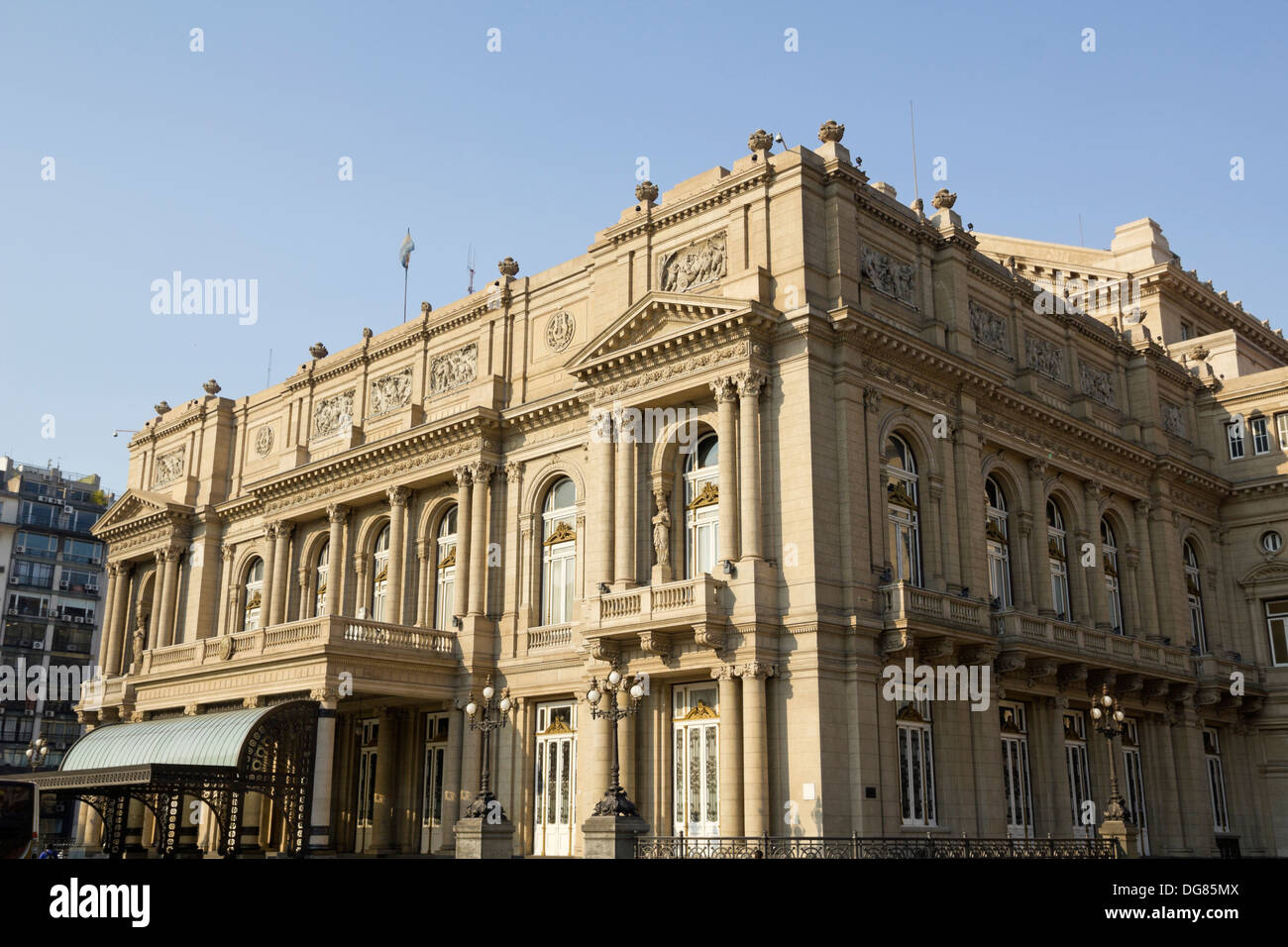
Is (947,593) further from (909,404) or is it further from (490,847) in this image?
(490,847)

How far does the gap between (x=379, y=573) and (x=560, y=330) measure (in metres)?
12.0

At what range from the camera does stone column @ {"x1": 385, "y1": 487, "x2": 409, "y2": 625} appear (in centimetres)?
4269

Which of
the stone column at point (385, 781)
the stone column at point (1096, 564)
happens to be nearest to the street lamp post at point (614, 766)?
the stone column at point (385, 781)

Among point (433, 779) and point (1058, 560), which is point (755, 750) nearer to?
point (433, 779)

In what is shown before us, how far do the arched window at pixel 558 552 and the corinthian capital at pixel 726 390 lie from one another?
301 inches

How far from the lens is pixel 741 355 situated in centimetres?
3325

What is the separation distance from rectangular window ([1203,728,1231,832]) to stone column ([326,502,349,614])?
107 ft

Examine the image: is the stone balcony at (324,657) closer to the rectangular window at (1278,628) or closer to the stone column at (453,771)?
the stone column at (453,771)

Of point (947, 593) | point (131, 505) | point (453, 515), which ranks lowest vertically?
point (947, 593)

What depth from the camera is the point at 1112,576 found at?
44.5 metres

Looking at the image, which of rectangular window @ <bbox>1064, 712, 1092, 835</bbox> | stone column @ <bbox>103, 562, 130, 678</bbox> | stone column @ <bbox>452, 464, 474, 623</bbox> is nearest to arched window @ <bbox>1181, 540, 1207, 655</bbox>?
rectangular window @ <bbox>1064, 712, 1092, 835</bbox>

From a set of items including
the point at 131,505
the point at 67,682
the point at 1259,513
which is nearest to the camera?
the point at 1259,513
